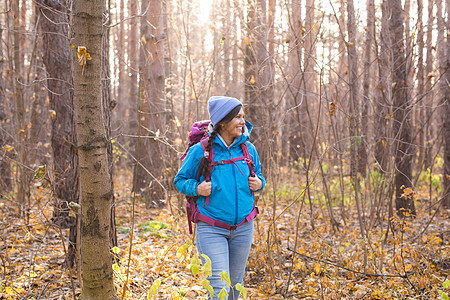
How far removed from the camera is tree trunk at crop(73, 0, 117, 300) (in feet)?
7.22

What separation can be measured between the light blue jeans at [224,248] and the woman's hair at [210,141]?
0.37m

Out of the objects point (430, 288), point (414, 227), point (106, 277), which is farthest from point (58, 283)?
point (414, 227)

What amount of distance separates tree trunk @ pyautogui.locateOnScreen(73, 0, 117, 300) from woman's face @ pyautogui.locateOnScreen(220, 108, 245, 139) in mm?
881

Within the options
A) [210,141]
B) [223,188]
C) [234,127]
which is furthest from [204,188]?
[234,127]

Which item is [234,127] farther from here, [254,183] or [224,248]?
[224,248]

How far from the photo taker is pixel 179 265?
4664 mm

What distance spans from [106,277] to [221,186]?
929mm

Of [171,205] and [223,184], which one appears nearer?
[223,184]

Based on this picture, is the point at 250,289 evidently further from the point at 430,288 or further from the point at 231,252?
the point at 430,288

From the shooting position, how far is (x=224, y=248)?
8.87 feet

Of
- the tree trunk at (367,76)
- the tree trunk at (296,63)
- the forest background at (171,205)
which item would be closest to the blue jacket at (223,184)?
the forest background at (171,205)

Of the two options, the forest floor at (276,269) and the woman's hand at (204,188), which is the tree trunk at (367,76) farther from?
the woman's hand at (204,188)

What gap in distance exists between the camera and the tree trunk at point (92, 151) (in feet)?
7.22

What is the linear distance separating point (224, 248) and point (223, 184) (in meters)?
0.45
